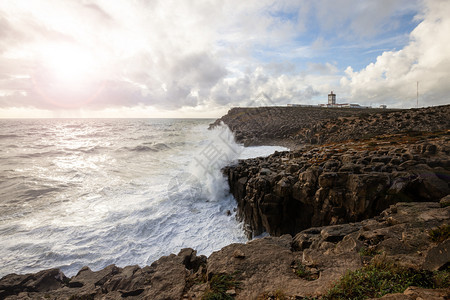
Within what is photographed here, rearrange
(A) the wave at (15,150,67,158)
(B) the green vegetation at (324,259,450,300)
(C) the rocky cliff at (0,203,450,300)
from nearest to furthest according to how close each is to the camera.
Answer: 1. (B) the green vegetation at (324,259,450,300)
2. (C) the rocky cliff at (0,203,450,300)
3. (A) the wave at (15,150,67,158)

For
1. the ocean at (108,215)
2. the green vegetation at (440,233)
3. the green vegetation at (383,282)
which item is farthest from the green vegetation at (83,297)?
the green vegetation at (440,233)

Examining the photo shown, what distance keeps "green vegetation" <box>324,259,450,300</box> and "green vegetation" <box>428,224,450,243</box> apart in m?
1.33

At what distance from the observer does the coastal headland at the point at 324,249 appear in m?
3.98

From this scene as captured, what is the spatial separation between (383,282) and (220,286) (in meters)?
3.32

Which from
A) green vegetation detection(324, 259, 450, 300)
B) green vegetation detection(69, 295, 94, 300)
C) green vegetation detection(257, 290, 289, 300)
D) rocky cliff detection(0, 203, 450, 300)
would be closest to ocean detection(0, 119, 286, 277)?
rocky cliff detection(0, 203, 450, 300)

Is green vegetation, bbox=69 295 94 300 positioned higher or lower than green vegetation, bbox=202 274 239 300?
lower

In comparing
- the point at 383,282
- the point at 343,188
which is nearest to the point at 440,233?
the point at 383,282

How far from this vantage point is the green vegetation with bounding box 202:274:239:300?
174 inches

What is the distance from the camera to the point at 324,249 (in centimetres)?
561

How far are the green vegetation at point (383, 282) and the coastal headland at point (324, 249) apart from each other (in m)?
0.02

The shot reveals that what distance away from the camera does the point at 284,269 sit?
5105mm

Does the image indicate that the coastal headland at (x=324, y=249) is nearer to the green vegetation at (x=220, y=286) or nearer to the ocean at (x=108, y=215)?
the green vegetation at (x=220, y=286)

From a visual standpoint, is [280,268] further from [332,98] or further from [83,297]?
[332,98]

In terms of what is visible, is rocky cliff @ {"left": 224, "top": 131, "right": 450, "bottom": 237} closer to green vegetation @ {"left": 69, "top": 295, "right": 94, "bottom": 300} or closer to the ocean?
the ocean
